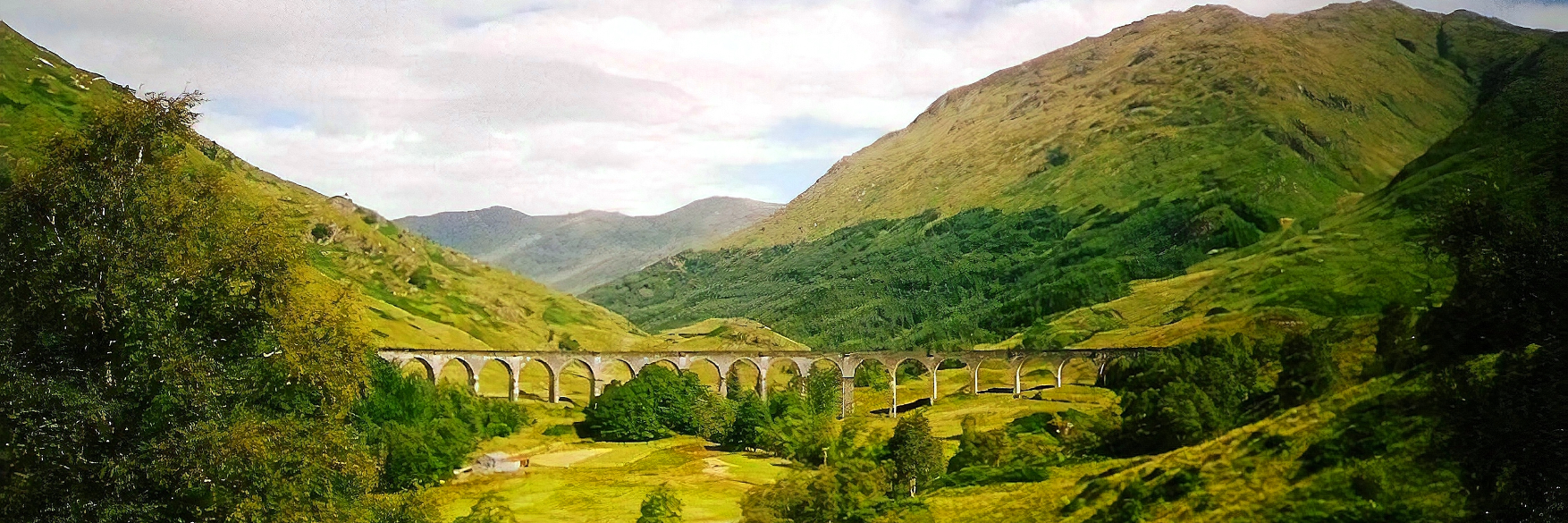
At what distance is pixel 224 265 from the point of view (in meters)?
16.2

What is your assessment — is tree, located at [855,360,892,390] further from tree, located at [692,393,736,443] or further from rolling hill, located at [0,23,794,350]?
tree, located at [692,393,736,443]

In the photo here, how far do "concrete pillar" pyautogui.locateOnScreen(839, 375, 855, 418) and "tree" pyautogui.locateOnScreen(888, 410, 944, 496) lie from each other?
63.1 meters

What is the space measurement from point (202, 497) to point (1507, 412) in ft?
89.7

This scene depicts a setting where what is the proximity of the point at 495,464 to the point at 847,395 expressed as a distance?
61002 millimetres

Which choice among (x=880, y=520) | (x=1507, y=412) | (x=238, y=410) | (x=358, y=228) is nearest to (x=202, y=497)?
(x=238, y=410)

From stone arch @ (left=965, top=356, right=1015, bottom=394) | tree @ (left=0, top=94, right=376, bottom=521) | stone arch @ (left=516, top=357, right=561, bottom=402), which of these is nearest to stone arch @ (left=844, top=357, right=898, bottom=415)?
stone arch @ (left=965, top=356, right=1015, bottom=394)

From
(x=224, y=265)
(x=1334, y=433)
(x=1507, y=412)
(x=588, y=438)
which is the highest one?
(x=224, y=265)

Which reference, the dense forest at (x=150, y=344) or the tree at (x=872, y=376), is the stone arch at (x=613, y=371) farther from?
the dense forest at (x=150, y=344)

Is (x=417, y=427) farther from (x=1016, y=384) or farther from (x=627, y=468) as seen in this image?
(x=1016, y=384)

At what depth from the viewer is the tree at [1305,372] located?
54469 millimetres

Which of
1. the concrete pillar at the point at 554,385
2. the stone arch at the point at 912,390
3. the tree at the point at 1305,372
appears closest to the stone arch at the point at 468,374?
the concrete pillar at the point at 554,385

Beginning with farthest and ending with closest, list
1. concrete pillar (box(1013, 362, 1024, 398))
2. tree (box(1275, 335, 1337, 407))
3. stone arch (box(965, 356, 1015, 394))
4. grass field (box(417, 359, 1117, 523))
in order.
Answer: stone arch (box(965, 356, 1015, 394)) < concrete pillar (box(1013, 362, 1024, 398)) < grass field (box(417, 359, 1117, 523)) < tree (box(1275, 335, 1337, 407))

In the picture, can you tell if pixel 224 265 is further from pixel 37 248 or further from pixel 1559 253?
pixel 1559 253

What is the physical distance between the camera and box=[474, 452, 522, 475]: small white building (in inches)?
3132
